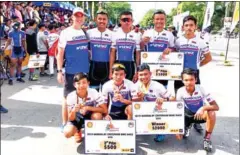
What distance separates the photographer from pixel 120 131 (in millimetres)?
4395

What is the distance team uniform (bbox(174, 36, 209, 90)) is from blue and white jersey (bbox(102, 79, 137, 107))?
1122 millimetres

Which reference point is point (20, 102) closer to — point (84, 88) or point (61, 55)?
point (61, 55)

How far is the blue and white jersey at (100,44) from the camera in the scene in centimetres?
551

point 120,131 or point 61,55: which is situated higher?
point 61,55

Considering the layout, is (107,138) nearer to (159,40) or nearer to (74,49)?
(74,49)

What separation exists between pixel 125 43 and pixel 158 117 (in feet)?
4.89

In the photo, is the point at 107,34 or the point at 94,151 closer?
the point at 94,151

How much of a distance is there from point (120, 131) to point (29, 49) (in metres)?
7.81

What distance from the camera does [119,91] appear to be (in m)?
5.09

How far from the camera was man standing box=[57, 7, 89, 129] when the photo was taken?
5249mm

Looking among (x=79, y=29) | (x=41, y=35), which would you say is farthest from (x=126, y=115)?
(x=41, y=35)

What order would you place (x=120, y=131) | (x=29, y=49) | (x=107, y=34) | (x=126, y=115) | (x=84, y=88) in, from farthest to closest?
1. (x=29, y=49)
2. (x=107, y=34)
3. (x=126, y=115)
4. (x=84, y=88)
5. (x=120, y=131)

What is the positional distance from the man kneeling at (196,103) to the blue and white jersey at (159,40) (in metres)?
0.79

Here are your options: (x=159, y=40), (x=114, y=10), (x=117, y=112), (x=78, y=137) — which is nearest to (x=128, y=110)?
(x=117, y=112)
